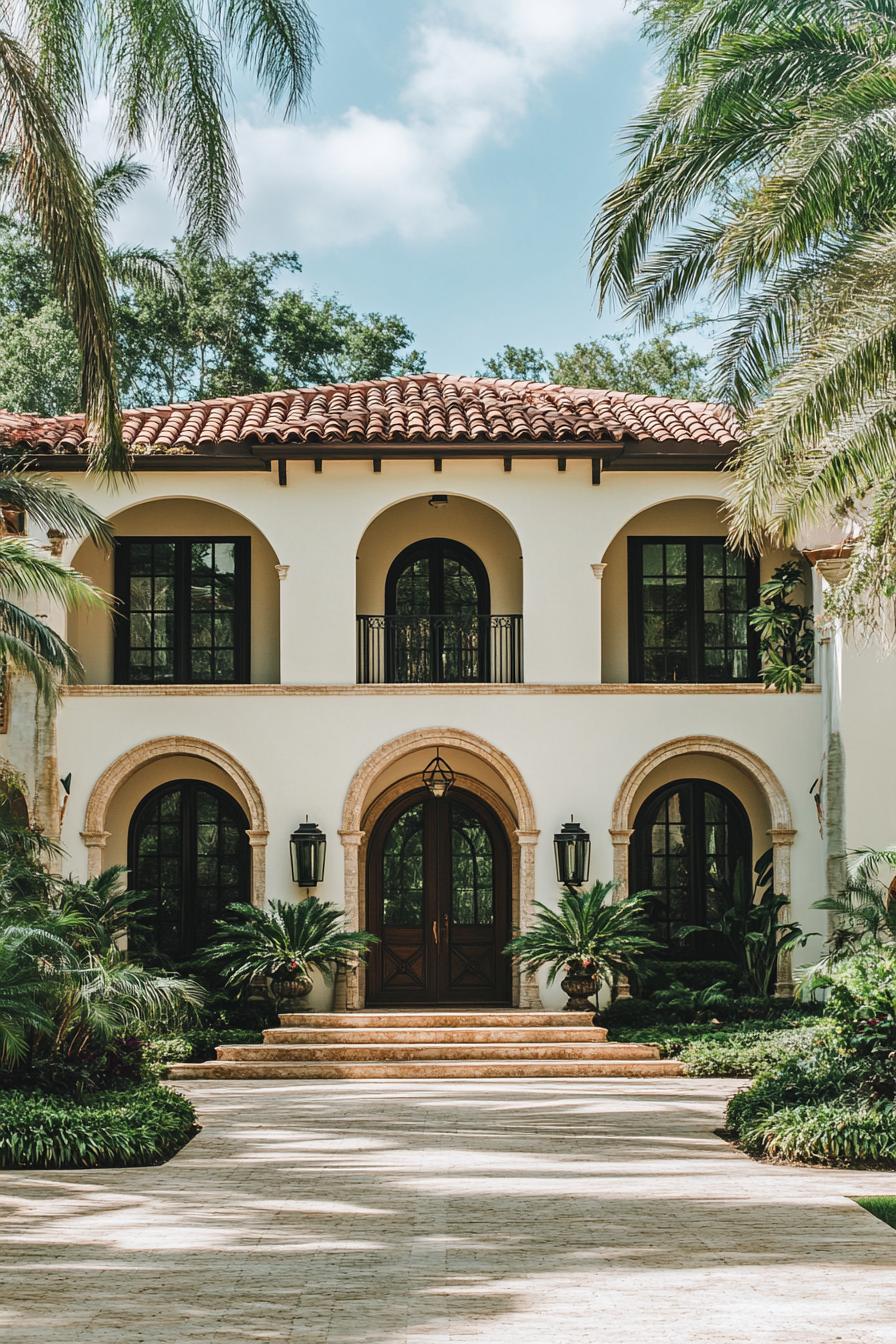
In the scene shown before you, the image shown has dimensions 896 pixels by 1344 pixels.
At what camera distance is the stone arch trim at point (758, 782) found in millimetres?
18969

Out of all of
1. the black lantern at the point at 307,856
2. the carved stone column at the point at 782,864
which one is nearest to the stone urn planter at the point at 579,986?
the carved stone column at the point at 782,864

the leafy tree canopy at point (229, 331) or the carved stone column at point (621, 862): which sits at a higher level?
the leafy tree canopy at point (229, 331)

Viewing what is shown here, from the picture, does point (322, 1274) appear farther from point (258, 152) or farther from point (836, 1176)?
point (258, 152)

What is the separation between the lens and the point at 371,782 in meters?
19.1

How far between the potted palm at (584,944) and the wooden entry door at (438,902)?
1837 mm

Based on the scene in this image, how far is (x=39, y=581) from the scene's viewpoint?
1483cm

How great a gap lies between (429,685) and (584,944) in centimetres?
368

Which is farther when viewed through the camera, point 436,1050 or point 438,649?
point 438,649

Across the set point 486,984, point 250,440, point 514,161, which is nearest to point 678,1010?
point 486,984

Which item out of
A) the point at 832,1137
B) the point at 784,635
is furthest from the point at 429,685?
the point at 832,1137

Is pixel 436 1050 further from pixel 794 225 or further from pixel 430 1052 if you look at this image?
pixel 794 225

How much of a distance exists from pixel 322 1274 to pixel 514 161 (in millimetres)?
14608

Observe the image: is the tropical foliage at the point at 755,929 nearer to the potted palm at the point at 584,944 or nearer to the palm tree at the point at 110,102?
the potted palm at the point at 584,944

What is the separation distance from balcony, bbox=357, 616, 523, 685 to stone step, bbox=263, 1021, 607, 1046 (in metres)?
4.65
